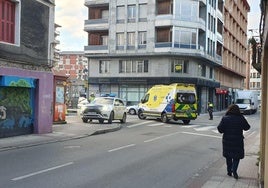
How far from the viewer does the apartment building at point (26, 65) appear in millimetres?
16578

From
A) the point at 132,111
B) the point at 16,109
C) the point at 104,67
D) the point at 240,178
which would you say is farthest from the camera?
the point at 104,67

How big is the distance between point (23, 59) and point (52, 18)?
3.29 m

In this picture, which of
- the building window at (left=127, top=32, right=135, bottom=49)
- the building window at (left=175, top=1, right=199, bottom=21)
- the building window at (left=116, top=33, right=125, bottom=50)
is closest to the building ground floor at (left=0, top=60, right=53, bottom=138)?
the building window at (left=127, top=32, right=135, bottom=49)

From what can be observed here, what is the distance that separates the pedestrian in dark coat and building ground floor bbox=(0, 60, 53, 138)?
32.2 ft

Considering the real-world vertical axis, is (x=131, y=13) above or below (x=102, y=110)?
above

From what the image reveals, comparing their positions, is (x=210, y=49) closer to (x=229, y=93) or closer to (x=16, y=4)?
(x=229, y=93)

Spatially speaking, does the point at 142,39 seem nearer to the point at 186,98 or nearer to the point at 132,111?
the point at 132,111

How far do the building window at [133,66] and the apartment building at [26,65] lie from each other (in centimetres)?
2979

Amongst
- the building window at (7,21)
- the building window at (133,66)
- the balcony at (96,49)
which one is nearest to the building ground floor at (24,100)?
the building window at (7,21)

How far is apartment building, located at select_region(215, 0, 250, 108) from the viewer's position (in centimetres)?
6750

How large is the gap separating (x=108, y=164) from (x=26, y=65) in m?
8.45

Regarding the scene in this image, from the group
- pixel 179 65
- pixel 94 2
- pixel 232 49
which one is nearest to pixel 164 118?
pixel 179 65

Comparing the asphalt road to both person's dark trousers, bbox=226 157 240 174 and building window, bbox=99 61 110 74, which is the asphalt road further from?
building window, bbox=99 61 110 74

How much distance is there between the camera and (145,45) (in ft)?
→ 161
